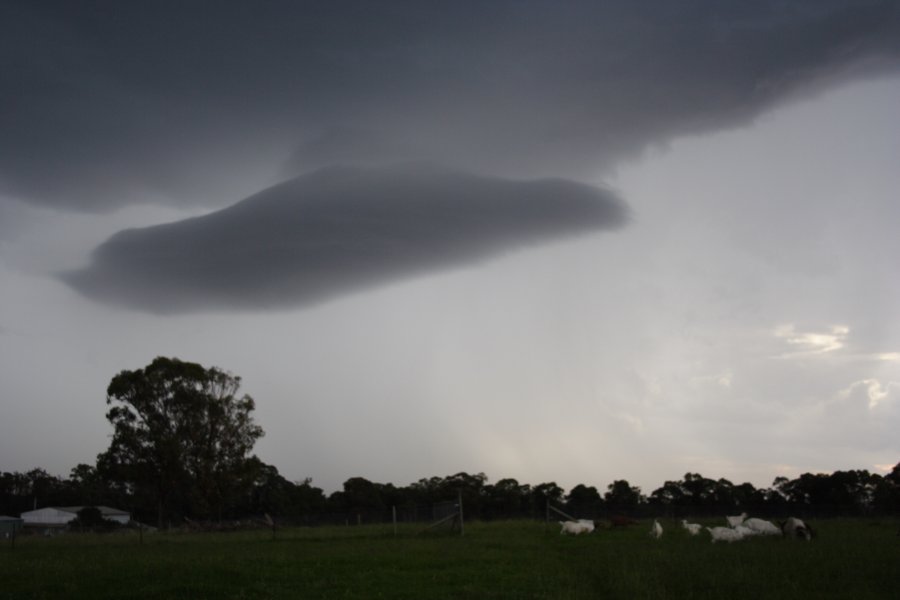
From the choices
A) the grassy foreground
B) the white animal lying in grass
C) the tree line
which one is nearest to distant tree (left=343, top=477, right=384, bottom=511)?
the tree line

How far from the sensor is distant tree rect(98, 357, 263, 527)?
64188 millimetres

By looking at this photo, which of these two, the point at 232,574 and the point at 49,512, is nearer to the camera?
the point at 232,574

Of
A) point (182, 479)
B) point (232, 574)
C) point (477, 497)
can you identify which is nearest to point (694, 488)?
point (477, 497)

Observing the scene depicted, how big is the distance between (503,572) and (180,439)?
52.9 m

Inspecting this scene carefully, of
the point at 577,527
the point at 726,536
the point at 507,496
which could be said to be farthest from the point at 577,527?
the point at 507,496

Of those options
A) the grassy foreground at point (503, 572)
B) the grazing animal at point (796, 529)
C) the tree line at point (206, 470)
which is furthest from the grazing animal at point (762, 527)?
the tree line at point (206, 470)

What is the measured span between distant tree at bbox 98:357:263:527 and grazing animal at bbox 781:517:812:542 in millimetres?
50921

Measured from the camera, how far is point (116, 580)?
18188 mm

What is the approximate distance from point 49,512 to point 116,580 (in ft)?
327

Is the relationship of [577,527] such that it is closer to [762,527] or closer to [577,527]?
[577,527]

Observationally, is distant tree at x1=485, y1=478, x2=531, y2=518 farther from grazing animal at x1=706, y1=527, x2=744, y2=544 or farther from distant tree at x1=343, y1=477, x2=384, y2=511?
grazing animal at x1=706, y1=527, x2=744, y2=544

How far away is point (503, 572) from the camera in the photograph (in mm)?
18422

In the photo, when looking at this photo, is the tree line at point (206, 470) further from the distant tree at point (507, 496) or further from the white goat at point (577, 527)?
the white goat at point (577, 527)

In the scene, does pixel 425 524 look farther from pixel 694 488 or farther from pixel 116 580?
pixel 694 488
